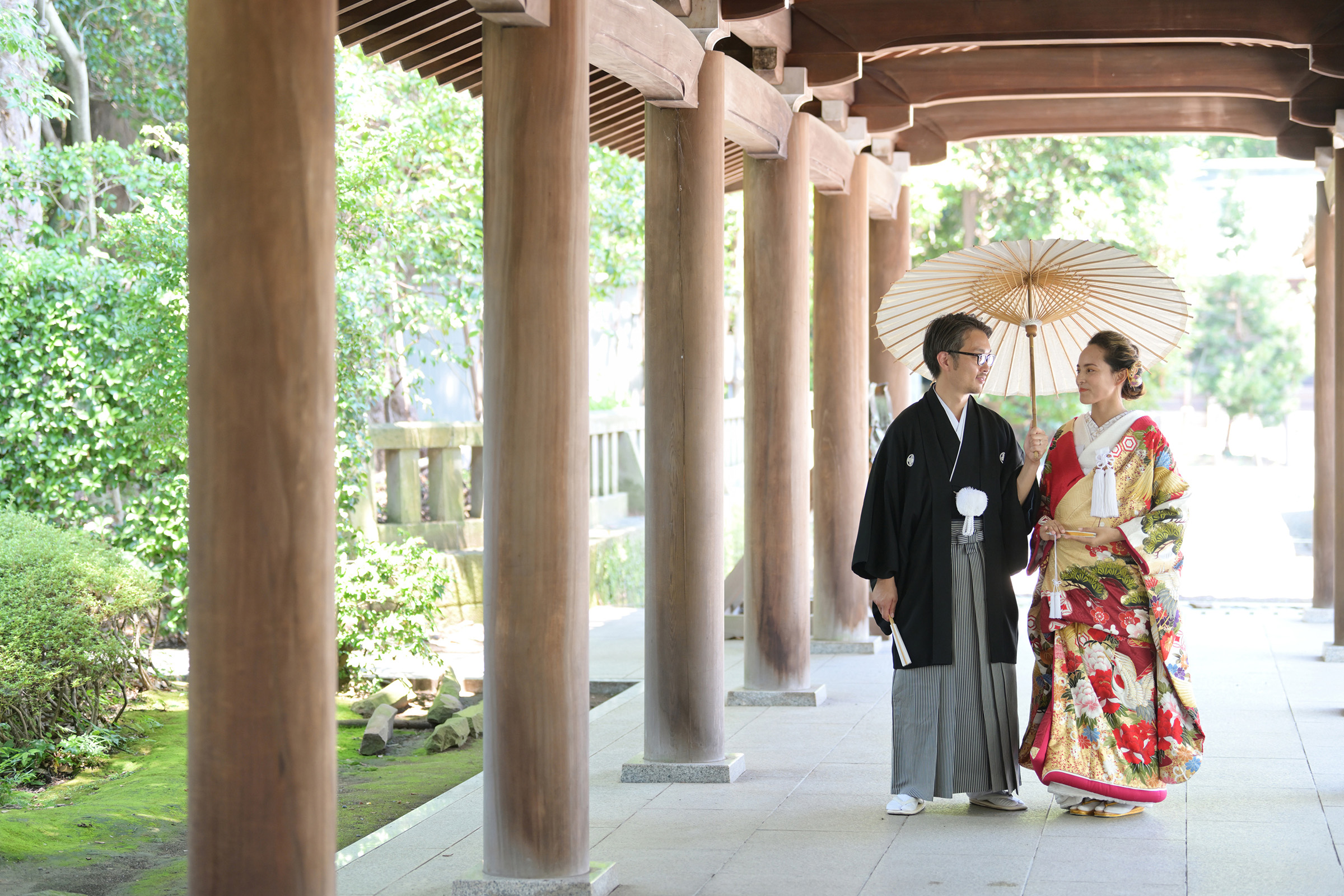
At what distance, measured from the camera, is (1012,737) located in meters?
5.09

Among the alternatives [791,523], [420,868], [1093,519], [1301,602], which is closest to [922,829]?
[1093,519]

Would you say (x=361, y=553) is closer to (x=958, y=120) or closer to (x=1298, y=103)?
(x=958, y=120)

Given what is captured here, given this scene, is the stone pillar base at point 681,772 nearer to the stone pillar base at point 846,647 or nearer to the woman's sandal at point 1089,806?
the woman's sandal at point 1089,806

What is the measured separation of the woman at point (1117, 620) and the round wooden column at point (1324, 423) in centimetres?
595

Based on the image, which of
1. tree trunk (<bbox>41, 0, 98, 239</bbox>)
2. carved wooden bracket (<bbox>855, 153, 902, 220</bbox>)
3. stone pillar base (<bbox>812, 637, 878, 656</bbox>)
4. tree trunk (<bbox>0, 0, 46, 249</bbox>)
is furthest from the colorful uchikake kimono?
tree trunk (<bbox>41, 0, 98, 239</bbox>)

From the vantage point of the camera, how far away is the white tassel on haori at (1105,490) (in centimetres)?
490

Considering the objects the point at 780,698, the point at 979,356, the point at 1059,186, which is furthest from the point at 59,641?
the point at 1059,186

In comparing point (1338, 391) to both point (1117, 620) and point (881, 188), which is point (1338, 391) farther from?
point (1117, 620)

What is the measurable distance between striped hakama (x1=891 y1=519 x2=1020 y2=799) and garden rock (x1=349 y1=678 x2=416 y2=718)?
12.1ft

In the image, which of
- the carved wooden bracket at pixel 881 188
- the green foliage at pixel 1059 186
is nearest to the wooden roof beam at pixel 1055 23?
the carved wooden bracket at pixel 881 188

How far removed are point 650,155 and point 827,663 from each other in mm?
4019

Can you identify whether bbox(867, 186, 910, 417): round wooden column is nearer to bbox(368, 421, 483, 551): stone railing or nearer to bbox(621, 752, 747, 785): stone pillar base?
bbox(368, 421, 483, 551): stone railing

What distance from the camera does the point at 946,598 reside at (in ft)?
16.4

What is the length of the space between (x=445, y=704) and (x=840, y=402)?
9.76ft
